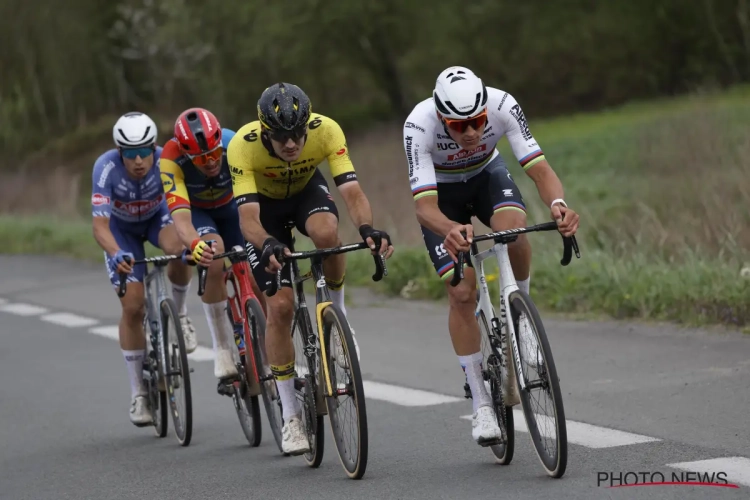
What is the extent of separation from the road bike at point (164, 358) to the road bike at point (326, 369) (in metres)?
1.11

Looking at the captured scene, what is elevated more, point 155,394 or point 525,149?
point 525,149

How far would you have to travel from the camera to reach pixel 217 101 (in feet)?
182

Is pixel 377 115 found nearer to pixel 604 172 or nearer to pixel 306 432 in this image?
pixel 604 172

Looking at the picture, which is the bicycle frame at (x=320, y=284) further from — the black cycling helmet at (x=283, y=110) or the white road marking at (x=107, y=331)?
the white road marking at (x=107, y=331)

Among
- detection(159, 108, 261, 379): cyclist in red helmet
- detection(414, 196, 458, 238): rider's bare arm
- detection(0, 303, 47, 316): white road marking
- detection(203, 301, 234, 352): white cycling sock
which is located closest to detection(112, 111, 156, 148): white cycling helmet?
detection(159, 108, 261, 379): cyclist in red helmet

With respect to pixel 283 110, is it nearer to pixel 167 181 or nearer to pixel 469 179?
pixel 469 179

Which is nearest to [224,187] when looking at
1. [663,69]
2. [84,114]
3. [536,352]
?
[536,352]

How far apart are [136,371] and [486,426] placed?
344 cm

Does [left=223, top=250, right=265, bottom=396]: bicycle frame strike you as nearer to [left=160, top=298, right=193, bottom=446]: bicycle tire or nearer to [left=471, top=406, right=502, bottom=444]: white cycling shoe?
[left=160, top=298, right=193, bottom=446]: bicycle tire

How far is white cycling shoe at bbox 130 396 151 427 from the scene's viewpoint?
916 cm

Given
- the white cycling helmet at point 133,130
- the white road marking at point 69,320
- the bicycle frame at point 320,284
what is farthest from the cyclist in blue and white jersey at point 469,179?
the white road marking at point 69,320

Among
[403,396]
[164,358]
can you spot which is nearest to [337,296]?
[164,358]

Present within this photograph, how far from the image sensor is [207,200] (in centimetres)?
894

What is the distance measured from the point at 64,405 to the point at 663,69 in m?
43.1
